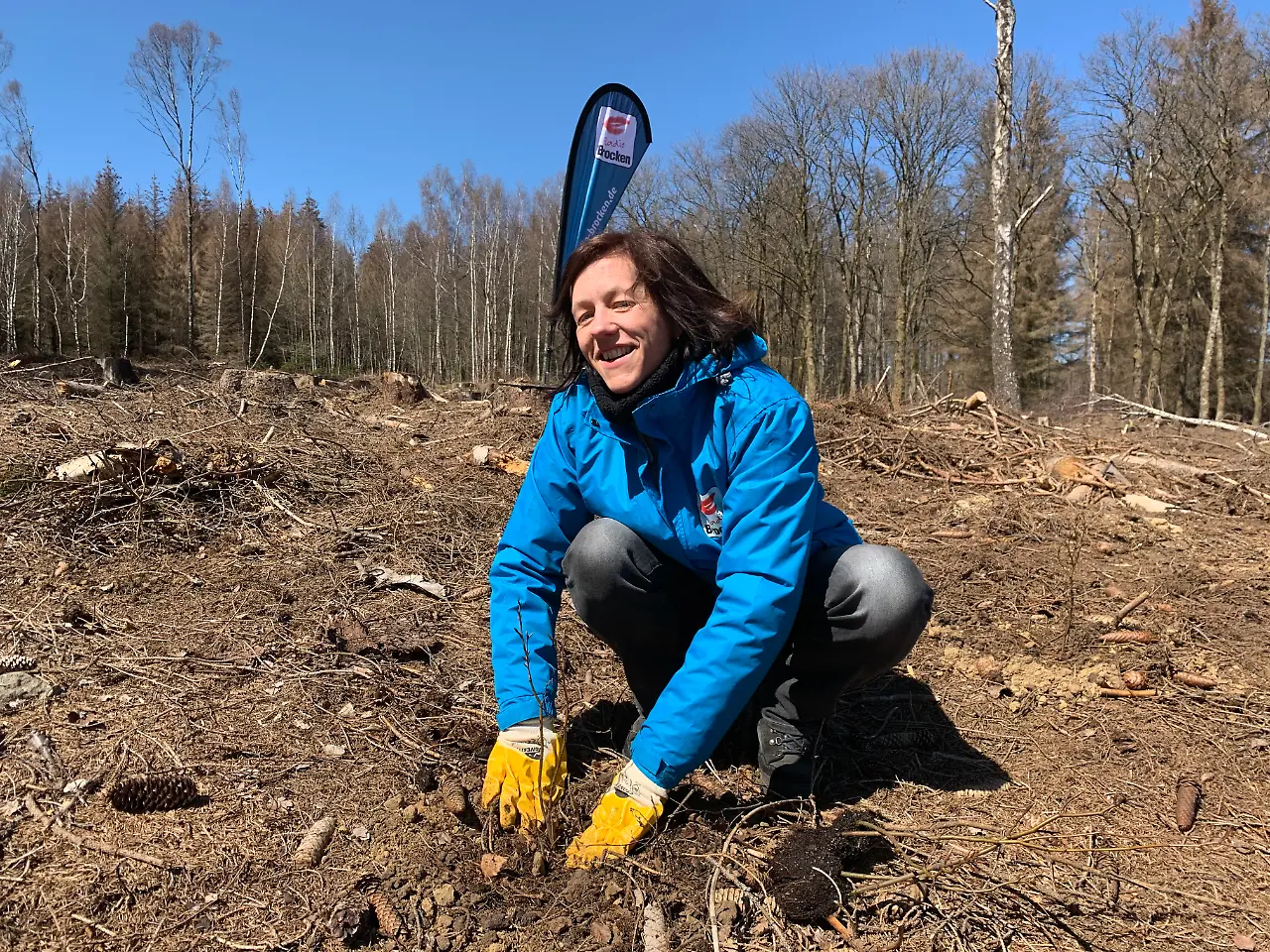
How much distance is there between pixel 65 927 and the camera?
1.23 metres

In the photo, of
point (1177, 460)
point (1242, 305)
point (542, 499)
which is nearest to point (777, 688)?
point (542, 499)

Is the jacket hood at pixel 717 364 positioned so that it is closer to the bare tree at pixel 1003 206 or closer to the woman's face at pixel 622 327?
the woman's face at pixel 622 327

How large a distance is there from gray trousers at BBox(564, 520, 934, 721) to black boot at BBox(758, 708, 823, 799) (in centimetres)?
3

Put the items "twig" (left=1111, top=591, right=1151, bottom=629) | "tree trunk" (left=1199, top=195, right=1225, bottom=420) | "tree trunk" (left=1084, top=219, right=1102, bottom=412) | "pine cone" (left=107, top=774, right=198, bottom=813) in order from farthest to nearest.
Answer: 1. "tree trunk" (left=1084, top=219, right=1102, bottom=412)
2. "tree trunk" (left=1199, top=195, right=1225, bottom=420)
3. "twig" (left=1111, top=591, right=1151, bottom=629)
4. "pine cone" (left=107, top=774, right=198, bottom=813)

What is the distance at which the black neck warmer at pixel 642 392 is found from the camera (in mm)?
1561

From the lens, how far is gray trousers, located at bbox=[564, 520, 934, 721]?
5.29 ft

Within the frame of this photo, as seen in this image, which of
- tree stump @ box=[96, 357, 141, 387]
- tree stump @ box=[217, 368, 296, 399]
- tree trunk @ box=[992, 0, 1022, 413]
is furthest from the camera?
tree trunk @ box=[992, 0, 1022, 413]

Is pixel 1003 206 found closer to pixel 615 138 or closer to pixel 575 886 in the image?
pixel 615 138

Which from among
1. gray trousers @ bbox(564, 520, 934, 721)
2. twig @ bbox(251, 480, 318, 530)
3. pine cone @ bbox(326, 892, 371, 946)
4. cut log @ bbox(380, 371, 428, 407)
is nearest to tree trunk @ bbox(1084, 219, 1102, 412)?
cut log @ bbox(380, 371, 428, 407)

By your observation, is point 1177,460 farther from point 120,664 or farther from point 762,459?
point 120,664

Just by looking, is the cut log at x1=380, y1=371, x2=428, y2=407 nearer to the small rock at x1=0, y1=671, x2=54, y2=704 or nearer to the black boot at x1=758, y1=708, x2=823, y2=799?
the small rock at x1=0, y1=671, x2=54, y2=704

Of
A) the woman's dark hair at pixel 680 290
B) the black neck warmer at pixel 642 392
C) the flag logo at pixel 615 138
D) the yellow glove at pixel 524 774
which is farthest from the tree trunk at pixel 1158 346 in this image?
the yellow glove at pixel 524 774

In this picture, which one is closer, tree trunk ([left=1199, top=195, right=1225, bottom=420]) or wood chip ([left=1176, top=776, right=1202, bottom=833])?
wood chip ([left=1176, top=776, right=1202, bottom=833])

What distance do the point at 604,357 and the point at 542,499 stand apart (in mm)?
366
